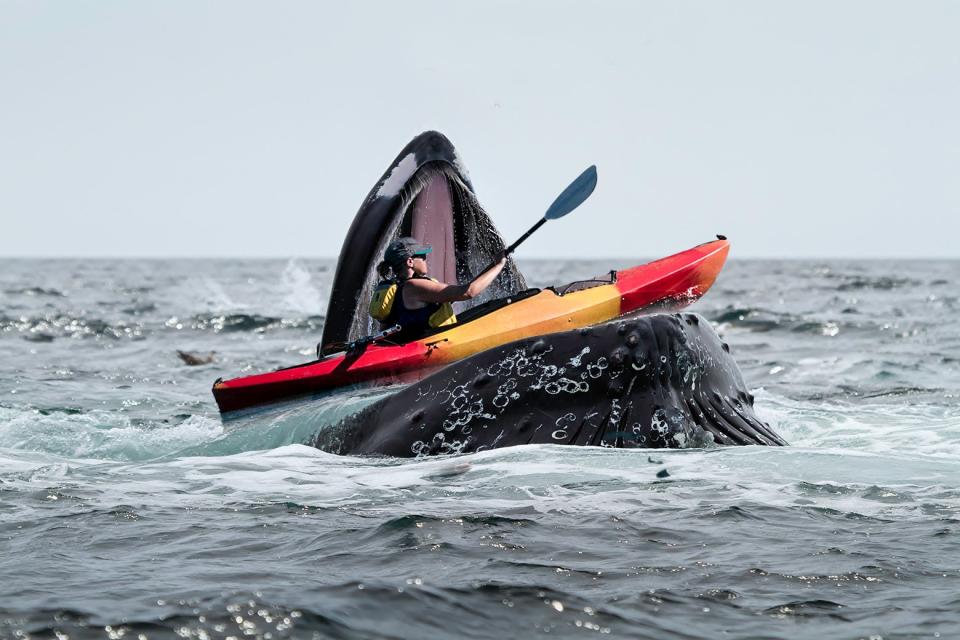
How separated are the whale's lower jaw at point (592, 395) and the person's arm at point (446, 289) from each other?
209 centimetres

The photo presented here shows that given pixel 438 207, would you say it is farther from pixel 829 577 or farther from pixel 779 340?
pixel 779 340

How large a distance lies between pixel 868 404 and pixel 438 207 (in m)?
4.11

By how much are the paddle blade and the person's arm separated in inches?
76.5

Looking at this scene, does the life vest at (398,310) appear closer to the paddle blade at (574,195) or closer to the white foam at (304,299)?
the paddle blade at (574,195)

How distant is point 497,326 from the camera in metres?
10.5

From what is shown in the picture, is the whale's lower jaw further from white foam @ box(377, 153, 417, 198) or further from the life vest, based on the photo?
white foam @ box(377, 153, 417, 198)

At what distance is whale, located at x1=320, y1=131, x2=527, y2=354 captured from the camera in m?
10.2

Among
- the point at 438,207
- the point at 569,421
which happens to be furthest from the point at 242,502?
the point at 438,207

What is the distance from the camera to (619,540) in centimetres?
486

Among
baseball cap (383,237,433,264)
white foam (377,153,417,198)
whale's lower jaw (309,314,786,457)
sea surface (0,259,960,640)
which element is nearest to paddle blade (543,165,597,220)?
white foam (377,153,417,198)

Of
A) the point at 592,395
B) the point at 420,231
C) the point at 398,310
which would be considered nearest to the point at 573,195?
the point at 420,231

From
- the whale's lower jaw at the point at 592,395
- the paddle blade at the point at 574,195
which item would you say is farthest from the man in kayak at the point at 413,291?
the whale's lower jaw at the point at 592,395

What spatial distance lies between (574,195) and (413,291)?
8.12 ft

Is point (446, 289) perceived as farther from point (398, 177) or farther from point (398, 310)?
point (398, 177)
